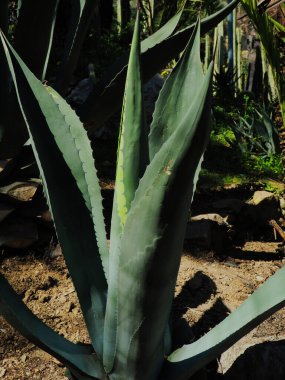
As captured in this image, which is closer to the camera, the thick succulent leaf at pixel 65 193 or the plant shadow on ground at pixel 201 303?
the thick succulent leaf at pixel 65 193

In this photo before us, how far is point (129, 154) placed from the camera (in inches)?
54.8

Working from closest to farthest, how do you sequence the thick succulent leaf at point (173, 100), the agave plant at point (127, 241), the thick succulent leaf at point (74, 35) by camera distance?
the agave plant at point (127, 241)
the thick succulent leaf at point (173, 100)
the thick succulent leaf at point (74, 35)

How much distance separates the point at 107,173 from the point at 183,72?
2.52 m

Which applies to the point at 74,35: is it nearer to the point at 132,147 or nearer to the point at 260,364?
the point at 132,147

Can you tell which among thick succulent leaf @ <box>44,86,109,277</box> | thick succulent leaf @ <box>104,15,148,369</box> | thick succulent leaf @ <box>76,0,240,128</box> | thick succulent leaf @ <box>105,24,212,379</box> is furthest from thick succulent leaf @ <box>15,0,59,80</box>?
thick succulent leaf @ <box>105,24,212,379</box>

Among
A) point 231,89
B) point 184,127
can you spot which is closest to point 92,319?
point 184,127

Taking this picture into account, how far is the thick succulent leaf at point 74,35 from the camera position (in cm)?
223

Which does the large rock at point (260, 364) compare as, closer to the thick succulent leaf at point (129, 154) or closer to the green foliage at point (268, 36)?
the thick succulent leaf at point (129, 154)

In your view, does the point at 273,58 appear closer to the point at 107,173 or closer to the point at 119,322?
the point at 107,173

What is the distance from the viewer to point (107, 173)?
4059mm

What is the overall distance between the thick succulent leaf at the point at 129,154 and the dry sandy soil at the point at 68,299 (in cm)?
63

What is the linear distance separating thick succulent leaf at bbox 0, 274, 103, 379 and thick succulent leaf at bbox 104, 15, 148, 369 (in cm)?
10

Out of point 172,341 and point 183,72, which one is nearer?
point 183,72

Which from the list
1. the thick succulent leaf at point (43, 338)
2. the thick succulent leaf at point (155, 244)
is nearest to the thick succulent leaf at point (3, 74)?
the thick succulent leaf at point (43, 338)
